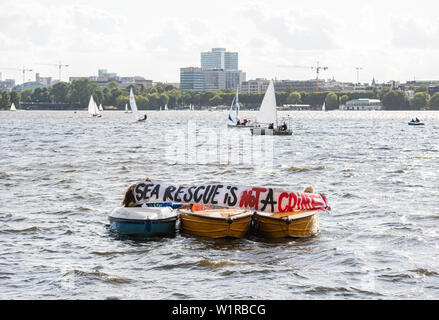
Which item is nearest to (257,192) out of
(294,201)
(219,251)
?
(294,201)

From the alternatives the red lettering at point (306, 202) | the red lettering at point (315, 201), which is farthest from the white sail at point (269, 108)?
the red lettering at point (306, 202)

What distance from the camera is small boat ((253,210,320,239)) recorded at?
2577 cm

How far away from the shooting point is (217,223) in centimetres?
2564

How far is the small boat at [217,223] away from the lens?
2559cm

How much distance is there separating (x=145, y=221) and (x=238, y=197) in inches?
138

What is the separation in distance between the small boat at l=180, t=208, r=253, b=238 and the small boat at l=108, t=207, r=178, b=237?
1.96 ft

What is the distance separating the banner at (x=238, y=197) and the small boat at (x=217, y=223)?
41cm

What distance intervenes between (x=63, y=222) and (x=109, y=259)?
7.61 meters

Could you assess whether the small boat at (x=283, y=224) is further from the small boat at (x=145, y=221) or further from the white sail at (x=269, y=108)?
the white sail at (x=269, y=108)

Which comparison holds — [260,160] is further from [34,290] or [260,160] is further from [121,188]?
[34,290]
